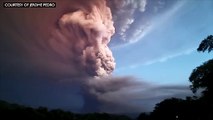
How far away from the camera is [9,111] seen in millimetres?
70188

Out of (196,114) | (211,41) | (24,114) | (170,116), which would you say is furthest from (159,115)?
(211,41)

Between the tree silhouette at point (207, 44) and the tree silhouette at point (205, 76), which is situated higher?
the tree silhouette at point (207, 44)

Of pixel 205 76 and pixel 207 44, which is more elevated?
pixel 207 44

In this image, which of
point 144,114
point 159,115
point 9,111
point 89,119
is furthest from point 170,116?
point 89,119

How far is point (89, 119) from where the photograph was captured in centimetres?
10388

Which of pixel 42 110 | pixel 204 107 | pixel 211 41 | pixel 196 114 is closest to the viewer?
pixel 211 41

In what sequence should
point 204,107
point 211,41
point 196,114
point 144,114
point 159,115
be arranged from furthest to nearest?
point 144,114 < point 159,115 < point 196,114 < point 204,107 < point 211,41

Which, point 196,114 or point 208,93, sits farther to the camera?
point 196,114

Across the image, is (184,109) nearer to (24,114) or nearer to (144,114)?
(144,114)

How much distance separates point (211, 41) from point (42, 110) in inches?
2188

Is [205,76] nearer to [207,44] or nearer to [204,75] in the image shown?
[204,75]

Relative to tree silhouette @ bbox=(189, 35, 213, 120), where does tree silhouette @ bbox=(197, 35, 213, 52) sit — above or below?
above

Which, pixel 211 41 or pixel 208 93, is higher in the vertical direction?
pixel 211 41

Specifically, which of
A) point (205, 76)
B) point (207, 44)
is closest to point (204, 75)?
point (205, 76)
